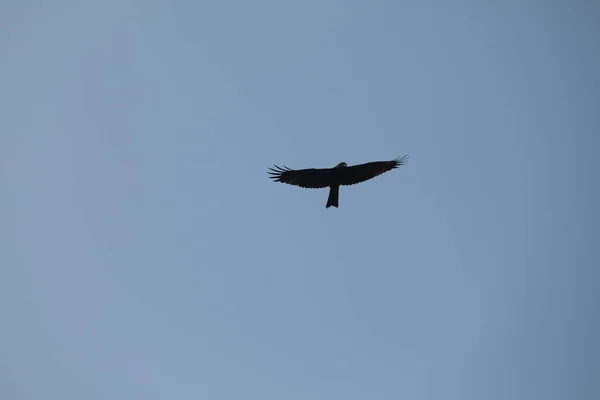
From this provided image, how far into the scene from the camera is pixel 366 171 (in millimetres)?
23406

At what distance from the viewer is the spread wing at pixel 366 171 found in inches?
913

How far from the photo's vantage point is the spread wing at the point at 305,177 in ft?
73.4

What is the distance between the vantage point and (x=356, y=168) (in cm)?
2311

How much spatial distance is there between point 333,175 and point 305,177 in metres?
1.14

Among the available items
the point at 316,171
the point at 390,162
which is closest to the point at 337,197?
the point at 316,171

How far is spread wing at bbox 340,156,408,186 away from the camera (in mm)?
23188

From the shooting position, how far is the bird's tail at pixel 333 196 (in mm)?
22469

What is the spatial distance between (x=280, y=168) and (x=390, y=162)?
4708 millimetres

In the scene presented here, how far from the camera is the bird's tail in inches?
885

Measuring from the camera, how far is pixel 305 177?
22641 millimetres

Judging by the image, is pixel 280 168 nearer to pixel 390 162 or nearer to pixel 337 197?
pixel 337 197

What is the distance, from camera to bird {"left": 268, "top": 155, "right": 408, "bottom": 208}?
73.7 feet

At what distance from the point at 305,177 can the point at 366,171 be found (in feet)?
8.85

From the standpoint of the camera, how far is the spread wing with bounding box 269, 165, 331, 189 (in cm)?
2238
